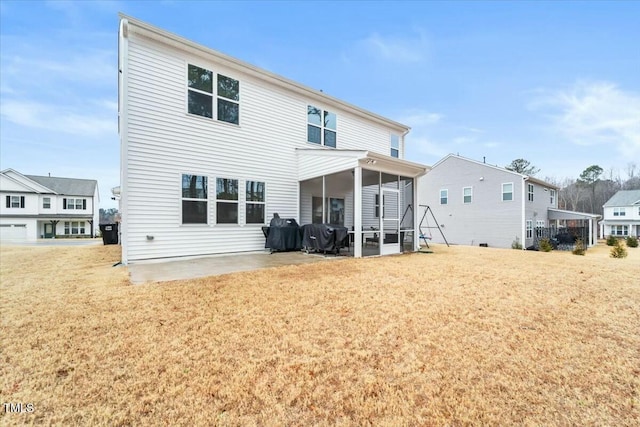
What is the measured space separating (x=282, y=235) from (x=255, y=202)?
5.20ft

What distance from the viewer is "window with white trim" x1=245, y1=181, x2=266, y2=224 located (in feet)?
→ 32.2

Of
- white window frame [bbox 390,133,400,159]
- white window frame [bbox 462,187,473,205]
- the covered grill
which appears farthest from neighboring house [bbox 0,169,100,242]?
white window frame [bbox 462,187,473,205]

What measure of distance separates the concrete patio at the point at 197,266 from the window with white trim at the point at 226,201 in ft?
4.34

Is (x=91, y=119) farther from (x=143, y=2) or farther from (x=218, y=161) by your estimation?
(x=218, y=161)

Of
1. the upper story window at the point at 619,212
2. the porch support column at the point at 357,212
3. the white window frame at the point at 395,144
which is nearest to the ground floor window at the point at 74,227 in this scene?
the white window frame at the point at 395,144

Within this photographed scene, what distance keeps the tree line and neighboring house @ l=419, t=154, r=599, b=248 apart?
27.8 meters

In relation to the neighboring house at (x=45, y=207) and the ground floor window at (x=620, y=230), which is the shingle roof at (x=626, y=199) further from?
the neighboring house at (x=45, y=207)

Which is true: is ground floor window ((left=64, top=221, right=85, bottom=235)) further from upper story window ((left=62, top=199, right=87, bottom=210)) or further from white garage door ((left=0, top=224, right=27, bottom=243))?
white garage door ((left=0, top=224, right=27, bottom=243))

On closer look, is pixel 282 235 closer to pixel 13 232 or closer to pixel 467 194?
pixel 467 194

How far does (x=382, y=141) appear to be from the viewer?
1460cm

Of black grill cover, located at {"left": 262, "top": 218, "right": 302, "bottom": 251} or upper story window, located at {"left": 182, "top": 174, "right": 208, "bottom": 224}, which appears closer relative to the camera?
upper story window, located at {"left": 182, "top": 174, "right": 208, "bottom": 224}

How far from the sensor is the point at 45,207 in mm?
30953

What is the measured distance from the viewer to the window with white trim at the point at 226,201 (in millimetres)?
9180

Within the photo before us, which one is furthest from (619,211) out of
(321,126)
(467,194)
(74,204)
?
(74,204)
